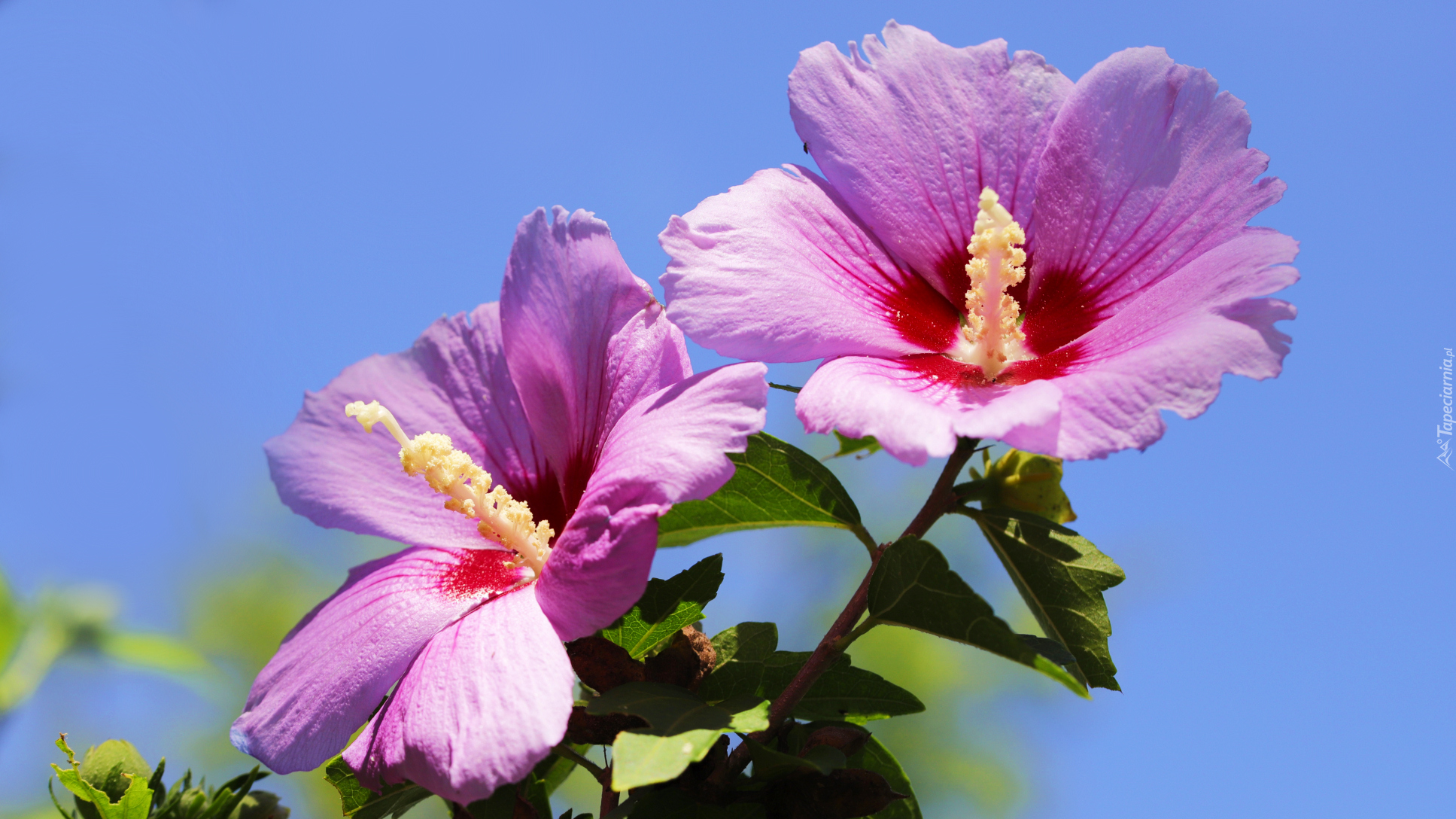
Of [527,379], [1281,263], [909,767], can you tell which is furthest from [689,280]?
[909,767]

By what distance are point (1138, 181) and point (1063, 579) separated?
48 centimetres

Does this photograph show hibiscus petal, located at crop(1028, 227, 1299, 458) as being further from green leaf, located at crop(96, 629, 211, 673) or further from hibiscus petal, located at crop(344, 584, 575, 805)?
green leaf, located at crop(96, 629, 211, 673)

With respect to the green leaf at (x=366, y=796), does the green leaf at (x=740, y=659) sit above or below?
above

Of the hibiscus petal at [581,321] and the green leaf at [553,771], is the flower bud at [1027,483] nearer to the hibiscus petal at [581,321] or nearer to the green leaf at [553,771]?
the hibiscus petal at [581,321]

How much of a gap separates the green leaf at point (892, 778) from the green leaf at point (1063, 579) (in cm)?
26

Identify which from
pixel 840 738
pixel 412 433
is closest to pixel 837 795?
pixel 840 738

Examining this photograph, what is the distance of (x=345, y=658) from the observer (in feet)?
3.80

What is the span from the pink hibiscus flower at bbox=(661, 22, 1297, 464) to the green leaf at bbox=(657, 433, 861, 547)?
16 cm

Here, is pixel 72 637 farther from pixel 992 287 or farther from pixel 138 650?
pixel 992 287

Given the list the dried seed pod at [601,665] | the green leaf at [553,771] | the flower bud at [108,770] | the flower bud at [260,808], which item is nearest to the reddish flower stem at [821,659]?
the dried seed pod at [601,665]

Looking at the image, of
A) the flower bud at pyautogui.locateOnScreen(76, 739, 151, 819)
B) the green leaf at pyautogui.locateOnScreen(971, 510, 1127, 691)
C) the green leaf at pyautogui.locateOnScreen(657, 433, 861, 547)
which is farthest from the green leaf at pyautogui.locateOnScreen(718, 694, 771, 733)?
the flower bud at pyautogui.locateOnScreen(76, 739, 151, 819)

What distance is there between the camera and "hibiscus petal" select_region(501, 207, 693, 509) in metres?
1.19

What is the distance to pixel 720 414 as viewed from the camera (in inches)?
39.5

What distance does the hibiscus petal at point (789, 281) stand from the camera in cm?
107
